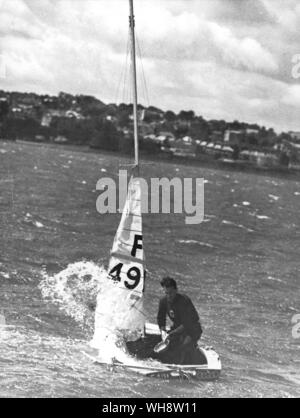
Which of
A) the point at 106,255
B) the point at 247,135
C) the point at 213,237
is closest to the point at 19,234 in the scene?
the point at 106,255

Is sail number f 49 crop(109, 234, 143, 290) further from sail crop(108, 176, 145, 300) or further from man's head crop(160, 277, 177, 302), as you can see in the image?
man's head crop(160, 277, 177, 302)

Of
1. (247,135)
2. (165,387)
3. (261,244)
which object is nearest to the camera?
(165,387)

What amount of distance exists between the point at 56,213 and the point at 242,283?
1635cm

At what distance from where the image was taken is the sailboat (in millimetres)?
13586

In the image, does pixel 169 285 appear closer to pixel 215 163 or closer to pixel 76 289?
pixel 76 289

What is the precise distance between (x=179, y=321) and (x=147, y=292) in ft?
29.1

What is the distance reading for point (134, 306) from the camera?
1418cm

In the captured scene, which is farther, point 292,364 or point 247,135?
point 247,135

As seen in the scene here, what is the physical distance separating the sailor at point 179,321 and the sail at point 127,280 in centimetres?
86

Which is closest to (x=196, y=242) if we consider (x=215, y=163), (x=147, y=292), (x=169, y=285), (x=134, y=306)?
(x=147, y=292)

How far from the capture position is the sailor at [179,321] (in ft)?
43.2
